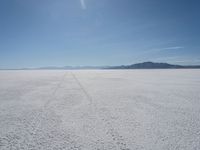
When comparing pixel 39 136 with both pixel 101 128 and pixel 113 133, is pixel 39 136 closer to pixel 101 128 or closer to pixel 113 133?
pixel 101 128

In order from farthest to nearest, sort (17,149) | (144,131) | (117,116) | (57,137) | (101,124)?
(117,116) → (101,124) → (144,131) → (57,137) → (17,149)

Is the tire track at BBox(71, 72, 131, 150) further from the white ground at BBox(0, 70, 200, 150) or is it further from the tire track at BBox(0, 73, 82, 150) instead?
the tire track at BBox(0, 73, 82, 150)

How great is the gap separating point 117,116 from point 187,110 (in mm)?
2283

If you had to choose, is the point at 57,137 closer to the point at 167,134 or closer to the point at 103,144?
the point at 103,144

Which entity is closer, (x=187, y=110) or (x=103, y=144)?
(x=103, y=144)

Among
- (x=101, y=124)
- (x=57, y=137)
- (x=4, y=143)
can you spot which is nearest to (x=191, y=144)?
(x=101, y=124)

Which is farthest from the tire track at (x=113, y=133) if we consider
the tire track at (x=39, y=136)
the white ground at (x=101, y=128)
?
the tire track at (x=39, y=136)

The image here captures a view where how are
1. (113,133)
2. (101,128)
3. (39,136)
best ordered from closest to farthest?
(39,136), (113,133), (101,128)

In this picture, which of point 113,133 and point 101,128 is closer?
point 113,133

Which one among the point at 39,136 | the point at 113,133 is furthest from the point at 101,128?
the point at 39,136

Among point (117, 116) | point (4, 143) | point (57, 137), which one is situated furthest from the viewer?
point (117, 116)

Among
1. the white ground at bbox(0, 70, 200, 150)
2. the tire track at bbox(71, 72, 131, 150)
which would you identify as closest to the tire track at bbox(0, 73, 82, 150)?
the white ground at bbox(0, 70, 200, 150)

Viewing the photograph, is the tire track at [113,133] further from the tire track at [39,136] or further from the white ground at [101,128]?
the tire track at [39,136]

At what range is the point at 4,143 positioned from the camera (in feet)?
8.06
